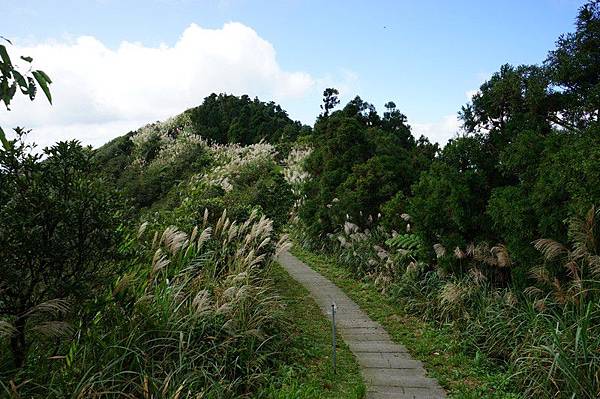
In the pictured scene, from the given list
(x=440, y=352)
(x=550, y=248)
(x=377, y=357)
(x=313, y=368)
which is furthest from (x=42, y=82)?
(x=440, y=352)

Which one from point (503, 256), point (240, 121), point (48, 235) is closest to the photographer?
point (48, 235)

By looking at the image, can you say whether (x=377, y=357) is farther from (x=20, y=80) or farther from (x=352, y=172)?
(x=352, y=172)

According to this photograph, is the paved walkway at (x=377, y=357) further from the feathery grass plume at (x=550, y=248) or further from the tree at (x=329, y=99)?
the tree at (x=329, y=99)

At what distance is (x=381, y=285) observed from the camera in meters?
8.88

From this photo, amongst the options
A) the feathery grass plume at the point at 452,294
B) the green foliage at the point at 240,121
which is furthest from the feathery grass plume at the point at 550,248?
the green foliage at the point at 240,121

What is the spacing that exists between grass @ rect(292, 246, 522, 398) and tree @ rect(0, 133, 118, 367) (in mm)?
3461

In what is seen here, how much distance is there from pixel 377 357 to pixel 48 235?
3.80 meters

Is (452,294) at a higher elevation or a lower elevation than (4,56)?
lower

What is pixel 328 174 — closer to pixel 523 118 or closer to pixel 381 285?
pixel 381 285

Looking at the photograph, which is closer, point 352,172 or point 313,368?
point 313,368

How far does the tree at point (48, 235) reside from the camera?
10.9ft

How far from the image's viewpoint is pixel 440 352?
5.86m

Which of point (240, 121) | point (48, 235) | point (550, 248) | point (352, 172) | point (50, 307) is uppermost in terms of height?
point (240, 121)

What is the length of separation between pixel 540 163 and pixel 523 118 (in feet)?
3.47
